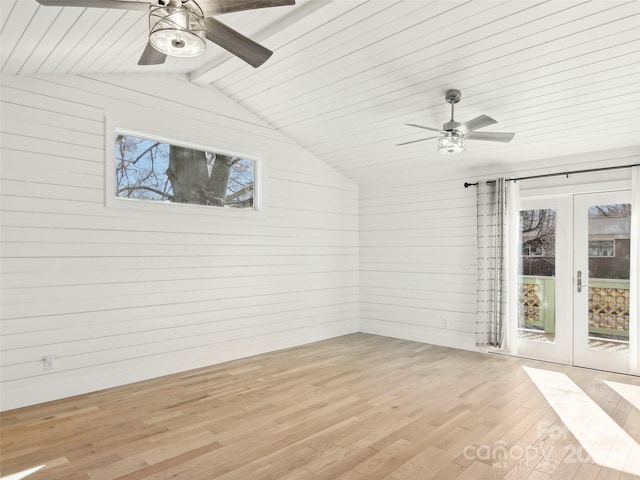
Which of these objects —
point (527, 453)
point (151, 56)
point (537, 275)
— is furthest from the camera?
point (537, 275)

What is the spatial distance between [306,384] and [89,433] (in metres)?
2.01

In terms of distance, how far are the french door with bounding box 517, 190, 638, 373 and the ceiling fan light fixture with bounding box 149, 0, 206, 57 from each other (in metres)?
4.79

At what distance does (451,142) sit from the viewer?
404 centimetres

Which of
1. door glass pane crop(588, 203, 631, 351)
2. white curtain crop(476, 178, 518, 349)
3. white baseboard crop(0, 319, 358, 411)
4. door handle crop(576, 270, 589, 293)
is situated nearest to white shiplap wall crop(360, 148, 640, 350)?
white curtain crop(476, 178, 518, 349)

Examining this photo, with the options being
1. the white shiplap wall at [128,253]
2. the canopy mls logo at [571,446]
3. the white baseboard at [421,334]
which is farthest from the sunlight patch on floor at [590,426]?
the white shiplap wall at [128,253]

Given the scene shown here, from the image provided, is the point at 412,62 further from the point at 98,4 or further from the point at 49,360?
the point at 49,360

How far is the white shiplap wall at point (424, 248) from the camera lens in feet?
19.5

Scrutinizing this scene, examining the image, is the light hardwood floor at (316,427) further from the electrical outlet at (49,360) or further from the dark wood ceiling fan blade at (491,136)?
the dark wood ceiling fan blade at (491,136)

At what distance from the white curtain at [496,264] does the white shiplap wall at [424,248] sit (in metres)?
0.18

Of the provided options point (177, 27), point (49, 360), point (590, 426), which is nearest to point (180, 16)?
point (177, 27)

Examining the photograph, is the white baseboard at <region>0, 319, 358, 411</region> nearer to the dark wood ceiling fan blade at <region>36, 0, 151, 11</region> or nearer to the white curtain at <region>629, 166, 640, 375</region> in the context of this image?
the dark wood ceiling fan blade at <region>36, 0, 151, 11</region>

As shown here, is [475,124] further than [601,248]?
No

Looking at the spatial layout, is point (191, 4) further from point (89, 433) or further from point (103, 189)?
point (89, 433)

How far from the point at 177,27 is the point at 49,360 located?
3356mm
